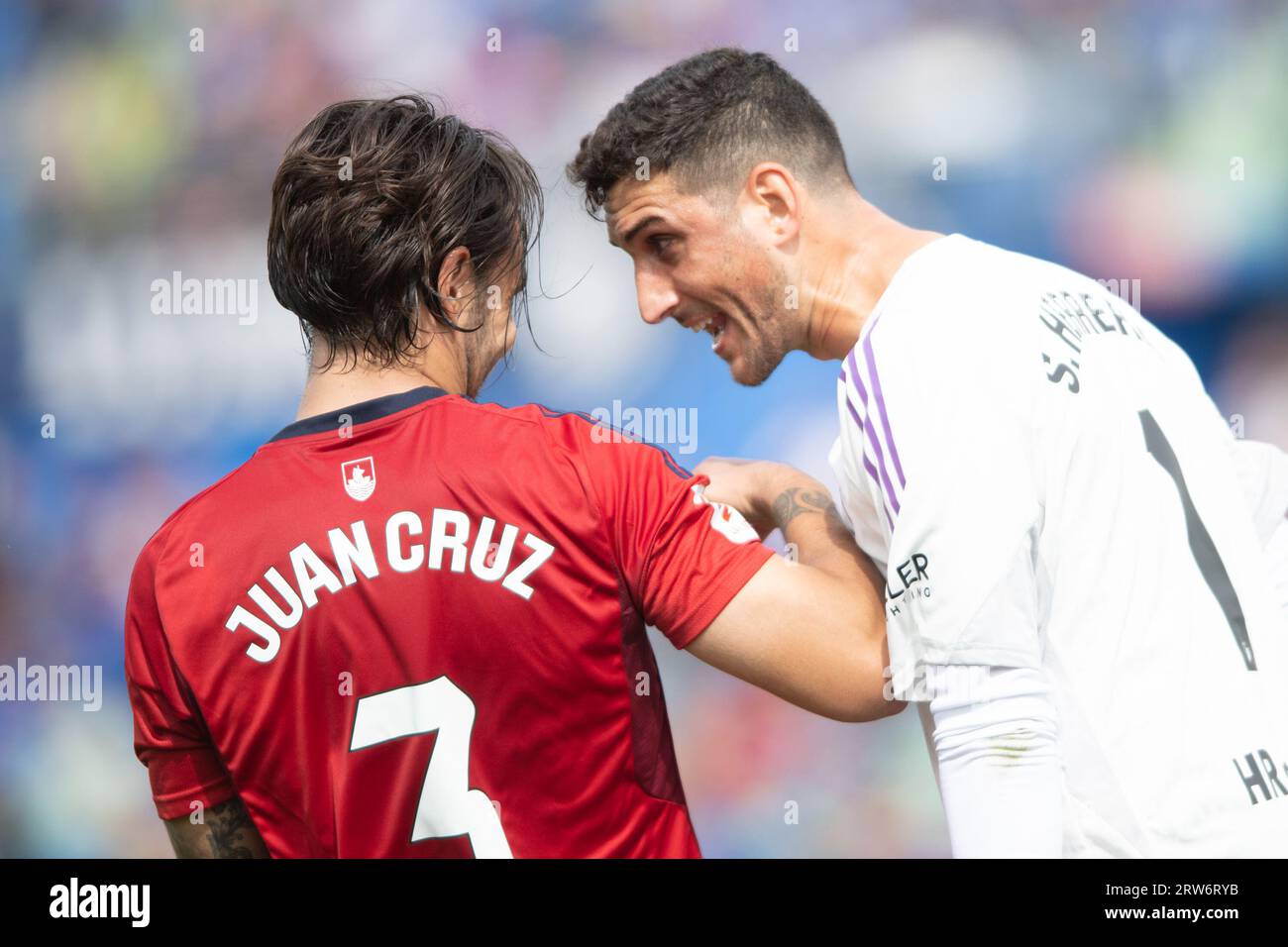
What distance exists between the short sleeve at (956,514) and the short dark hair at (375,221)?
0.68m

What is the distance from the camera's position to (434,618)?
1.39 m

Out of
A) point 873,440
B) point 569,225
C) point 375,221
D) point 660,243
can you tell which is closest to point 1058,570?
point 873,440

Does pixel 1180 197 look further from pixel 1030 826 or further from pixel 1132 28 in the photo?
pixel 1030 826

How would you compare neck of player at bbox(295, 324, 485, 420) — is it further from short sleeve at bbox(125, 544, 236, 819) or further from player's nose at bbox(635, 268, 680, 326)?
player's nose at bbox(635, 268, 680, 326)

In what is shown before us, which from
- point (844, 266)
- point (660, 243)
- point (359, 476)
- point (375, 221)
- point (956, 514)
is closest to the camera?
point (956, 514)

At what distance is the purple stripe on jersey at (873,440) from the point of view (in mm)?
1373

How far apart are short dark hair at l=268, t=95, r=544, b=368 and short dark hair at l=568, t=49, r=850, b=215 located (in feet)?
1.20

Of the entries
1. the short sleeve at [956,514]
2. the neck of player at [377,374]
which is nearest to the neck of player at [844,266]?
the short sleeve at [956,514]

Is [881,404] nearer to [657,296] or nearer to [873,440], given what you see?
[873,440]

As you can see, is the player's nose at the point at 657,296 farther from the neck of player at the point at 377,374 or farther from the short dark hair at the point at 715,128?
the neck of player at the point at 377,374

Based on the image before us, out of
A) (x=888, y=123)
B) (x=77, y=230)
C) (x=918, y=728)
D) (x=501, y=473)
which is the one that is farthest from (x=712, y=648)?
(x=77, y=230)

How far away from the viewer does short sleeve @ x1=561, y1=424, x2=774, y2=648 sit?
1423mm

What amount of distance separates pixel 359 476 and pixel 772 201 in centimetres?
90

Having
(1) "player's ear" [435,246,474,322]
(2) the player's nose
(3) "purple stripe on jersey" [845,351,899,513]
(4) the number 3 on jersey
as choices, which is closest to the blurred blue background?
(2) the player's nose
